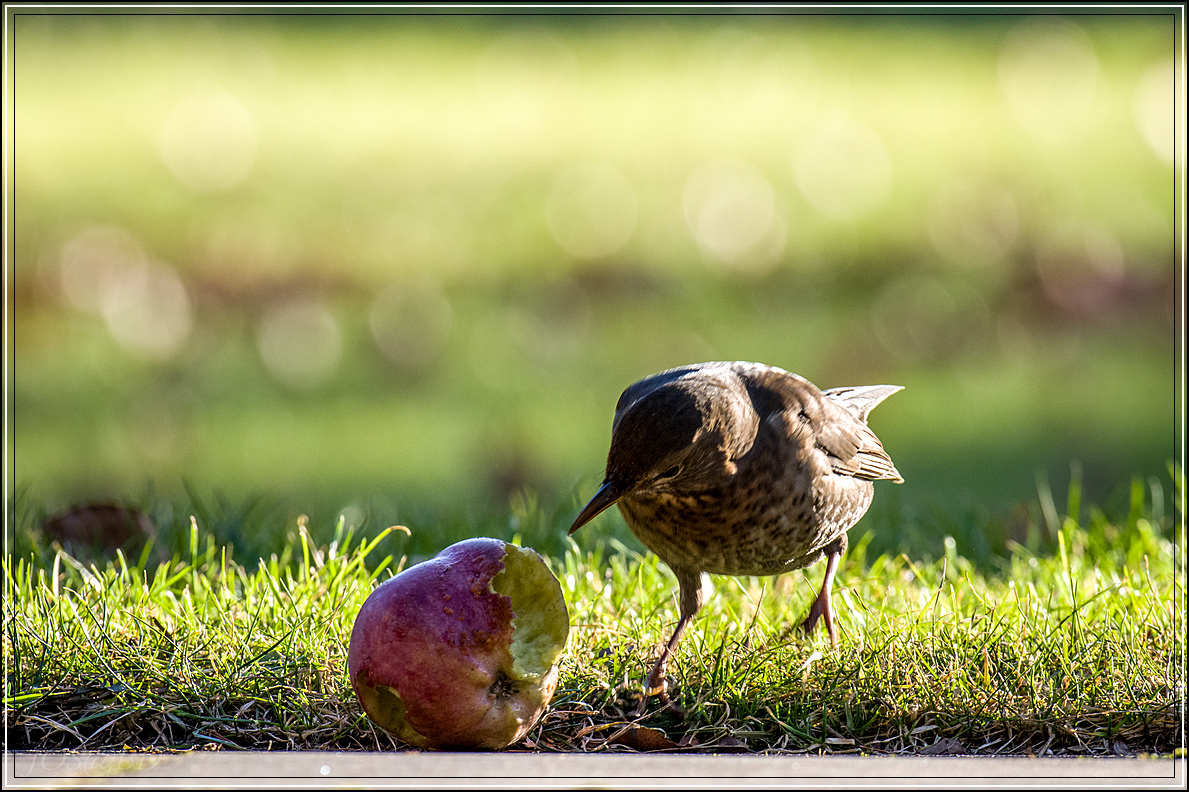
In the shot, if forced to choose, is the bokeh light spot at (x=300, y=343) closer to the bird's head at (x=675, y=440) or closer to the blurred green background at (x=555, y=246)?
the blurred green background at (x=555, y=246)

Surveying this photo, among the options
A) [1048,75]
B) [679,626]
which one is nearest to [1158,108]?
[1048,75]

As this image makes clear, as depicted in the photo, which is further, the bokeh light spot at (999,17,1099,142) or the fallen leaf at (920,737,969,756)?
the bokeh light spot at (999,17,1099,142)

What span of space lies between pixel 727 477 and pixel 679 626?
389 mm

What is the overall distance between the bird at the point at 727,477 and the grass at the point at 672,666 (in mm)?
147

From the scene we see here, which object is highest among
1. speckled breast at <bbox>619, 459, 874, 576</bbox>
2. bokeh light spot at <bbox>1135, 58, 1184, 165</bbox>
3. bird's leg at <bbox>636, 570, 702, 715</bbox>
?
bokeh light spot at <bbox>1135, 58, 1184, 165</bbox>

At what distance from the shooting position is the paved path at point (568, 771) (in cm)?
241

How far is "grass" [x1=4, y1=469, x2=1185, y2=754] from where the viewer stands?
9.66 ft

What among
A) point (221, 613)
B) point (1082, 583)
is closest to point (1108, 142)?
point (1082, 583)

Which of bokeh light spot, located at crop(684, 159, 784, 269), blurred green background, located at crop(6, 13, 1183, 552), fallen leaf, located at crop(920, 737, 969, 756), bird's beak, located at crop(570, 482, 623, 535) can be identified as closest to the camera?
fallen leaf, located at crop(920, 737, 969, 756)

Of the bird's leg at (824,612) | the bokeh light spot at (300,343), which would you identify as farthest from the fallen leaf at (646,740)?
the bokeh light spot at (300,343)

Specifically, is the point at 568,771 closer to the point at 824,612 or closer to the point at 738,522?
the point at 738,522

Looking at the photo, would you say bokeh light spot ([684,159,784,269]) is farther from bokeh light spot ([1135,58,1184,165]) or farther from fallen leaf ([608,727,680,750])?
fallen leaf ([608,727,680,750])

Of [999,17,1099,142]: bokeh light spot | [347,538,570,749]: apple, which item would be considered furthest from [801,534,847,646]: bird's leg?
[999,17,1099,142]: bokeh light spot

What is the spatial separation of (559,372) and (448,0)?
5221mm
